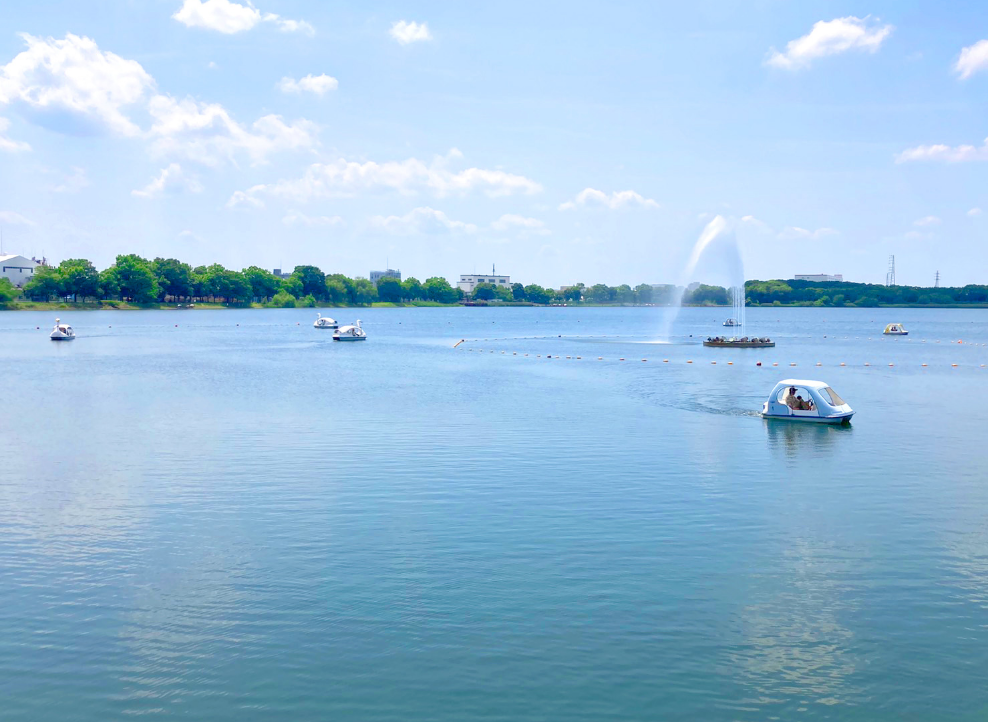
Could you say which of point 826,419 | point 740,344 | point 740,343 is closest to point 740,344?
point 740,344

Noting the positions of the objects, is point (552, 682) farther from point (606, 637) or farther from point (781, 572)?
point (781, 572)

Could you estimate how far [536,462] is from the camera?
44938 millimetres

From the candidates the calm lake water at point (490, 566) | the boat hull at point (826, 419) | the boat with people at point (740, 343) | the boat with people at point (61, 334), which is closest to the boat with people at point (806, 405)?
the boat hull at point (826, 419)

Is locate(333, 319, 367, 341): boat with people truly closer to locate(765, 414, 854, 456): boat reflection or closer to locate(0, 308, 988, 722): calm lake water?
locate(0, 308, 988, 722): calm lake water

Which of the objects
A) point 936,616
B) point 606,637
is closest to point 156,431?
point 606,637

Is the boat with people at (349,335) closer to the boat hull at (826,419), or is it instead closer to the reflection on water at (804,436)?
the reflection on water at (804,436)

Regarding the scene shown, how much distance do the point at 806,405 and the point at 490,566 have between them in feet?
126

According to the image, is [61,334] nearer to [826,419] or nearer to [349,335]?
[349,335]

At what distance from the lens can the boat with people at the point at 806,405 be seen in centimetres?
5838

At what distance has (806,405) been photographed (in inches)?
2334

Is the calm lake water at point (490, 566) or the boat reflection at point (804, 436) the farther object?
the boat reflection at point (804, 436)

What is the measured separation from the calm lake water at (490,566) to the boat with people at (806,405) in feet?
3.99

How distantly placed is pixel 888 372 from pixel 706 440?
56.7 meters

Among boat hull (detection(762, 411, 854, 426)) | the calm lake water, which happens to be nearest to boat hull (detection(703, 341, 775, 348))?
the calm lake water
